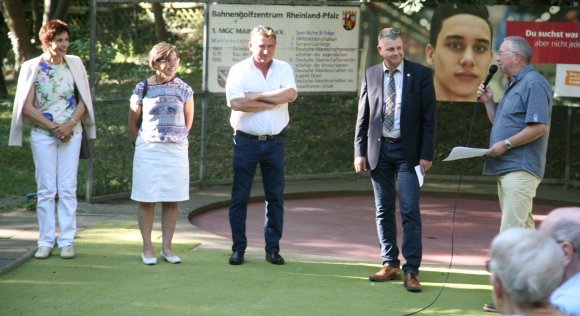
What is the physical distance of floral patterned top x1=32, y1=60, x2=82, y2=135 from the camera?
306 inches

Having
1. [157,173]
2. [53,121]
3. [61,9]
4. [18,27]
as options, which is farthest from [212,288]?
[18,27]

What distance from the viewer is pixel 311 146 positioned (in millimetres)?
13430

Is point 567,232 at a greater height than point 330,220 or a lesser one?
greater

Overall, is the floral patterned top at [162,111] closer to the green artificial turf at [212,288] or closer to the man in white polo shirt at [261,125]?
the man in white polo shirt at [261,125]

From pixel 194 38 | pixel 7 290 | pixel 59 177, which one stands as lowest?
pixel 7 290

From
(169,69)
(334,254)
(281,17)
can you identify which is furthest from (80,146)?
(281,17)

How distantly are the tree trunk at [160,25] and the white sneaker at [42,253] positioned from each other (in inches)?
156

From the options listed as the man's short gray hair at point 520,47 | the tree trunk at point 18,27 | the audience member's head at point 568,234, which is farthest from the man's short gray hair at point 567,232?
the tree trunk at point 18,27

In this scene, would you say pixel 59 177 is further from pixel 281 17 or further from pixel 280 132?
pixel 281 17

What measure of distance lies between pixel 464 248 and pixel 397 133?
2225mm

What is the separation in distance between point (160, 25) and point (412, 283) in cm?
542

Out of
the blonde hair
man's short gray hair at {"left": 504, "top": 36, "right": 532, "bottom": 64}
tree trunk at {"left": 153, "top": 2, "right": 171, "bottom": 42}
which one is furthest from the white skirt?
tree trunk at {"left": 153, "top": 2, "right": 171, "bottom": 42}

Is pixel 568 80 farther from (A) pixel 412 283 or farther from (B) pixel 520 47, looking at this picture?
(A) pixel 412 283

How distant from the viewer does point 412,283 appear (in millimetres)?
7004
